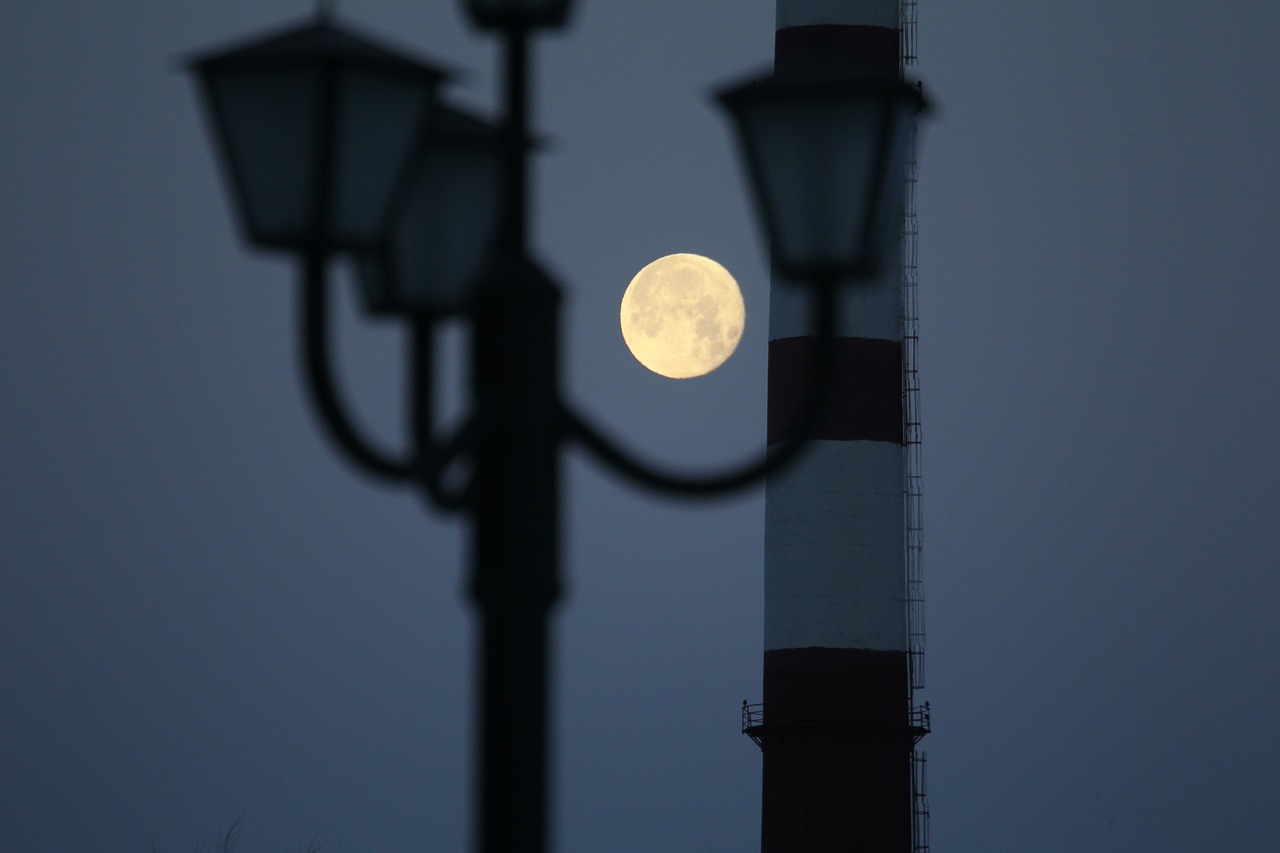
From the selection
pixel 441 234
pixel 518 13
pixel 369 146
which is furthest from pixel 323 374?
pixel 518 13

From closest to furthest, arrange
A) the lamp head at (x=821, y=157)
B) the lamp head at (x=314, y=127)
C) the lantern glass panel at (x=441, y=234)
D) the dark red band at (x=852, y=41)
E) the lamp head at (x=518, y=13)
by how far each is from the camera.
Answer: the lamp head at (x=314, y=127)
the lamp head at (x=821, y=157)
the lamp head at (x=518, y=13)
the lantern glass panel at (x=441, y=234)
the dark red band at (x=852, y=41)

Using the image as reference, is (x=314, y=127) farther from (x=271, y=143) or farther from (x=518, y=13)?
(x=518, y=13)

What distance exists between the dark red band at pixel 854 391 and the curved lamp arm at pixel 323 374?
51.7 ft

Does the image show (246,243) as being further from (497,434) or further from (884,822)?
(884,822)

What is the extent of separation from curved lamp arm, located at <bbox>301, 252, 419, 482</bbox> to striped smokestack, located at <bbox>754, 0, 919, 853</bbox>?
15833mm

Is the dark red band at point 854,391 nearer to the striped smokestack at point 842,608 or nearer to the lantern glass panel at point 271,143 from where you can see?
the striped smokestack at point 842,608

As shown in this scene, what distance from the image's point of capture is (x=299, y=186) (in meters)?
3.55

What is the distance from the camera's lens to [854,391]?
765 inches

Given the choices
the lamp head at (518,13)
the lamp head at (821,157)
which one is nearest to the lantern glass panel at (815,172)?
the lamp head at (821,157)

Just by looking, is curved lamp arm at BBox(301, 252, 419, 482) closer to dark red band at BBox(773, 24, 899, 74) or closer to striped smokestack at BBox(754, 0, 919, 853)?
striped smokestack at BBox(754, 0, 919, 853)

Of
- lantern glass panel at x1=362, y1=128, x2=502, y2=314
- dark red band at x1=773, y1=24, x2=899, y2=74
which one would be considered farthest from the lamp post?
dark red band at x1=773, y1=24, x2=899, y2=74

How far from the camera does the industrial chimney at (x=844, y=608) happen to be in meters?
19.5

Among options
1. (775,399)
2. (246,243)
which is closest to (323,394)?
(246,243)

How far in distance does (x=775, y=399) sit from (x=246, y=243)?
16.4m
